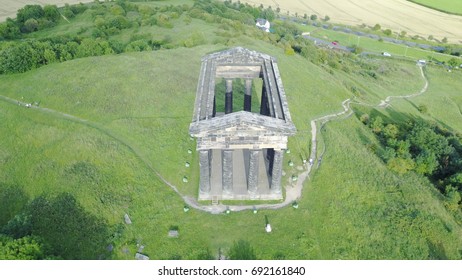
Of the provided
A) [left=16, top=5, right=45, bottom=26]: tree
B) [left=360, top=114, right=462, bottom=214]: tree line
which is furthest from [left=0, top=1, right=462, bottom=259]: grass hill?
[left=16, top=5, right=45, bottom=26]: tree

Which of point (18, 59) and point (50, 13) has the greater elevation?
point (50, 13)

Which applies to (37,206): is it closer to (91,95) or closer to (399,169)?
(91,95)

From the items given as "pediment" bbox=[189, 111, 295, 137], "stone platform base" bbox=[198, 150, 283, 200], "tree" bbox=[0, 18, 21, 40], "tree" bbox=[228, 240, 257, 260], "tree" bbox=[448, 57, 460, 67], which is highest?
"pediment" bbox=[189, 111, 295, 137]

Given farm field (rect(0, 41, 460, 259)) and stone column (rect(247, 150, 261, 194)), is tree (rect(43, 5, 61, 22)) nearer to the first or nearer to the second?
farm field (rect(0, 41, 460, 259))

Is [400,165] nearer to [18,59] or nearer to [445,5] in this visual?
[18,59]

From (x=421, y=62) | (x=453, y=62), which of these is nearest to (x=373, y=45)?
(x=421, y=62)

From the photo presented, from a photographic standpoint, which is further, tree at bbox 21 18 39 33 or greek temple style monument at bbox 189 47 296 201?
tree at bbox 21 18 39 33
